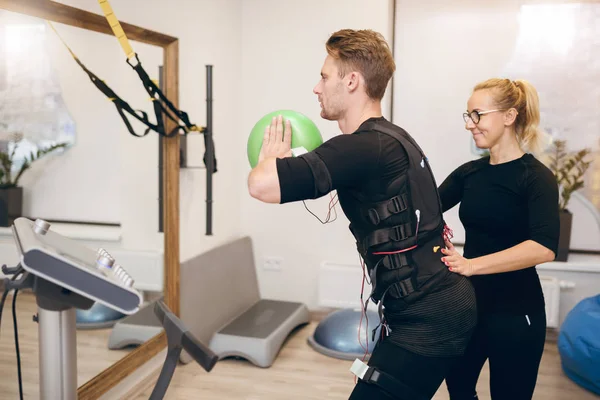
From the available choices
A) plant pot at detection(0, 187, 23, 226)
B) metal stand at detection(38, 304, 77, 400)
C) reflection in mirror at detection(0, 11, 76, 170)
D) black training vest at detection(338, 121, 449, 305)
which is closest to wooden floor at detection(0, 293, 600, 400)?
plant pot at detection(0, 187, 23, 226)

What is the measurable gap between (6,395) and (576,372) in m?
2.56

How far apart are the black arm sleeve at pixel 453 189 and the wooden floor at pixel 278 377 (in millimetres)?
1247

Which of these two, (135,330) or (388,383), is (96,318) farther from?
(388,383)

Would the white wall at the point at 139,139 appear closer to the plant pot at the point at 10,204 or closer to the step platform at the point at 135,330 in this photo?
the plant pot at the point at 10,204

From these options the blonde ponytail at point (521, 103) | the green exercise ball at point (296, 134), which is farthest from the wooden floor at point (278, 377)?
the blonde ponytail at point (521, 103)

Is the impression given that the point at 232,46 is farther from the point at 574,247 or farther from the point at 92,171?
the point at 574,247

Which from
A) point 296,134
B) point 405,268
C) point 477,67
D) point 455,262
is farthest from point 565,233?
point 296,134

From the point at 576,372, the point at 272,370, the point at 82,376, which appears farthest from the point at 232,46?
the point at 576,372

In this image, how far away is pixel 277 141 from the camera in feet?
4.88

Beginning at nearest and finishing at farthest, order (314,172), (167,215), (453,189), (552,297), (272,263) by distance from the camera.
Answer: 1. (314,172)
2. (453,189)
3. (167,215)
4. (552,297)
5. (272,263)

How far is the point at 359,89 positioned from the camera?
148 centimetres

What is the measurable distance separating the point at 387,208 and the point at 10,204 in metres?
1.32

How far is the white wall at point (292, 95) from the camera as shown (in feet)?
12.1

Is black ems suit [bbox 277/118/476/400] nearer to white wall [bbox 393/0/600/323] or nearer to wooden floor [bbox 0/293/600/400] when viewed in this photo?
wooden floor [bbox 0/293/600/400]
